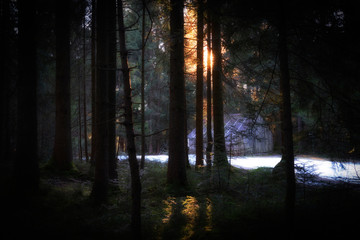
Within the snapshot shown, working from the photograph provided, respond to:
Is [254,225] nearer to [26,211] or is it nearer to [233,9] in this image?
[233,9]

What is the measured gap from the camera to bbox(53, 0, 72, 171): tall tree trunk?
30.5ft

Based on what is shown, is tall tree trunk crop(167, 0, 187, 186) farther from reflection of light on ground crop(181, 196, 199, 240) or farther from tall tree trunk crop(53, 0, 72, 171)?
tall tree trunk crop(53, 0, 72, 171)

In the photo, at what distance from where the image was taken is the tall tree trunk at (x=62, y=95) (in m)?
9.29

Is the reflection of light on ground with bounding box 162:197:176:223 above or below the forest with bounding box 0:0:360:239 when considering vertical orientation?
below

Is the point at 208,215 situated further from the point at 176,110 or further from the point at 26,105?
the point at 26,105

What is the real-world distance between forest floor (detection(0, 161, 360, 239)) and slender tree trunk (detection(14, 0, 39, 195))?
2.01ft

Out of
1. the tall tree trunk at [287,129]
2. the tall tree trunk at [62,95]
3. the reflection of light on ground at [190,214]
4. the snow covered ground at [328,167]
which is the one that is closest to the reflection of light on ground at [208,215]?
the reflection of light on ground at [190,214]

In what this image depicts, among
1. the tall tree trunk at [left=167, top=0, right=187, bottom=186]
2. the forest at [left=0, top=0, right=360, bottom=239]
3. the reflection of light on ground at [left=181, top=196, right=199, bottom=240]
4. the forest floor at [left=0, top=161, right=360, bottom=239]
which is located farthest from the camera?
the tall tree trunk at [left=167, top=0, right=187, bottom=186]

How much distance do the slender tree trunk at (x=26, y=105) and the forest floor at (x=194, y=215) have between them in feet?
2.01

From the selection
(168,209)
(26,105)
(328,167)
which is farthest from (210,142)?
(328,167)

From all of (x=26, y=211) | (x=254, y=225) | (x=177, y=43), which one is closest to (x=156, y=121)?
(x=177, y=43)

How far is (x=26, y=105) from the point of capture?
6027 mm

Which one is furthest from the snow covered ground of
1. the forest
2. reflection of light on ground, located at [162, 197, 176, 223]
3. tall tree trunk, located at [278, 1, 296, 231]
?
reflection of light on ground, located at [162, 197, 176, 223]

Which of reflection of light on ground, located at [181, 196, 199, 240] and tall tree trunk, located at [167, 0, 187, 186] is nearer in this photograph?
reflection of light on ground, located at [181, 196, 199, 240]
